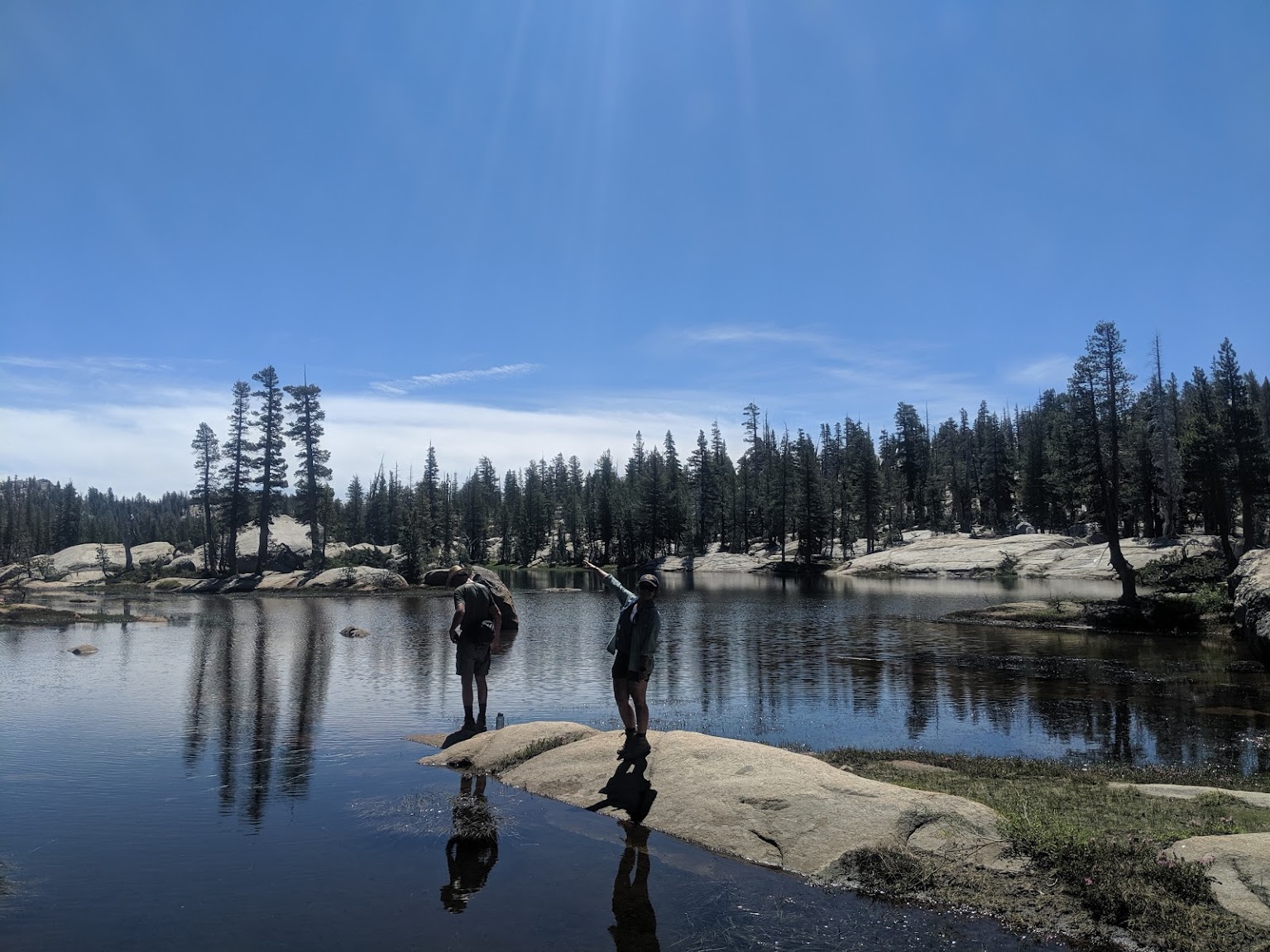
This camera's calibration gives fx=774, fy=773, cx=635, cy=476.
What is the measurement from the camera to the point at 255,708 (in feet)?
55.8

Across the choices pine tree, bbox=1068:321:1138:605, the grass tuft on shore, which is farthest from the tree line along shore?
the grass tuft on shore

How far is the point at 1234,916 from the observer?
230 inches

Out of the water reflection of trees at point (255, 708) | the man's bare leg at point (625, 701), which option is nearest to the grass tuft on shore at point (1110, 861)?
the man's bare leg at point (625, 701)

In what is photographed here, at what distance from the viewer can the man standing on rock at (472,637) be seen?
13914 millimetres

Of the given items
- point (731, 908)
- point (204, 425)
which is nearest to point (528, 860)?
point (731, 908)

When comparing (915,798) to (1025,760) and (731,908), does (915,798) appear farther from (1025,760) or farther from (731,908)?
(1025,760)

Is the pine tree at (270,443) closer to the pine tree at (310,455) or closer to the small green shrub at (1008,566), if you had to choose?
the pine tree at (310,455)

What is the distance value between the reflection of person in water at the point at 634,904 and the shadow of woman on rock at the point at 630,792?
574 millimetres

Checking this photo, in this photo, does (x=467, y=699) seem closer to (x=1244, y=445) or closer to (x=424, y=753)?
(x=424, y=753)

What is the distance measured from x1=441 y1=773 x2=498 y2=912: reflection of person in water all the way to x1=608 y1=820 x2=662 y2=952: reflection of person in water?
52.7 inches

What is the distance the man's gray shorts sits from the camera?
14094 millimetres

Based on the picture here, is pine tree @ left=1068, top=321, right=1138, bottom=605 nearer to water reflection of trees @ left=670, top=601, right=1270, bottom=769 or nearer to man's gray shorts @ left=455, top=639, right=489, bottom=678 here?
water reflection of trees @ left=670, top=601, right=1270, bottom=769

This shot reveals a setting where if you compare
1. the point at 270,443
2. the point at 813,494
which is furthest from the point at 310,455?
the point at 813,494

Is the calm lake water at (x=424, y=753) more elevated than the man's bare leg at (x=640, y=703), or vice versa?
the man's bare leg at (x=640, y=703)
